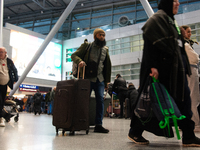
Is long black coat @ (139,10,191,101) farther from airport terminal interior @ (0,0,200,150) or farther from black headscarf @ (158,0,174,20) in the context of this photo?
airport terminal interior @ (0,0,200,150)

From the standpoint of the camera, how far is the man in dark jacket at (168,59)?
6.61ft

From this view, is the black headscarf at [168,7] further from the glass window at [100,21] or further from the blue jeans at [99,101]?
the glass window at [100,21]

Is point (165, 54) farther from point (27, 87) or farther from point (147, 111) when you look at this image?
point (27, 87)

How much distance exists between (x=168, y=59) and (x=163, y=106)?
437 millimetres

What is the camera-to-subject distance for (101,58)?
398 centimetres

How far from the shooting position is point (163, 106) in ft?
6.14

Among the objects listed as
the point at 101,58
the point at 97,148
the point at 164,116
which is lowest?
the point at 97,148

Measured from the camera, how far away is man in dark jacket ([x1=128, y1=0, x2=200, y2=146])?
2016mm

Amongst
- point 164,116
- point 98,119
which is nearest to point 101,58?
point 98,119

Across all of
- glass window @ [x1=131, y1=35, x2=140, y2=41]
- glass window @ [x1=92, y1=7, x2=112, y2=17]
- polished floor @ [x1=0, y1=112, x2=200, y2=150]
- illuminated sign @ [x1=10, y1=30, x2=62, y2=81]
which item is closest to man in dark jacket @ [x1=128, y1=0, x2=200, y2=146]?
polished floor @ [x1=0, y1=112, x2=200, y2=150]

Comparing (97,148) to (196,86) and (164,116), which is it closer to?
(164,116)

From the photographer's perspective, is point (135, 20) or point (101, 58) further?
point (135, 20)

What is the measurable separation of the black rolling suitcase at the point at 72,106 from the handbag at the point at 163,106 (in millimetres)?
1569

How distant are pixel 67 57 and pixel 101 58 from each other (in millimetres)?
28584
